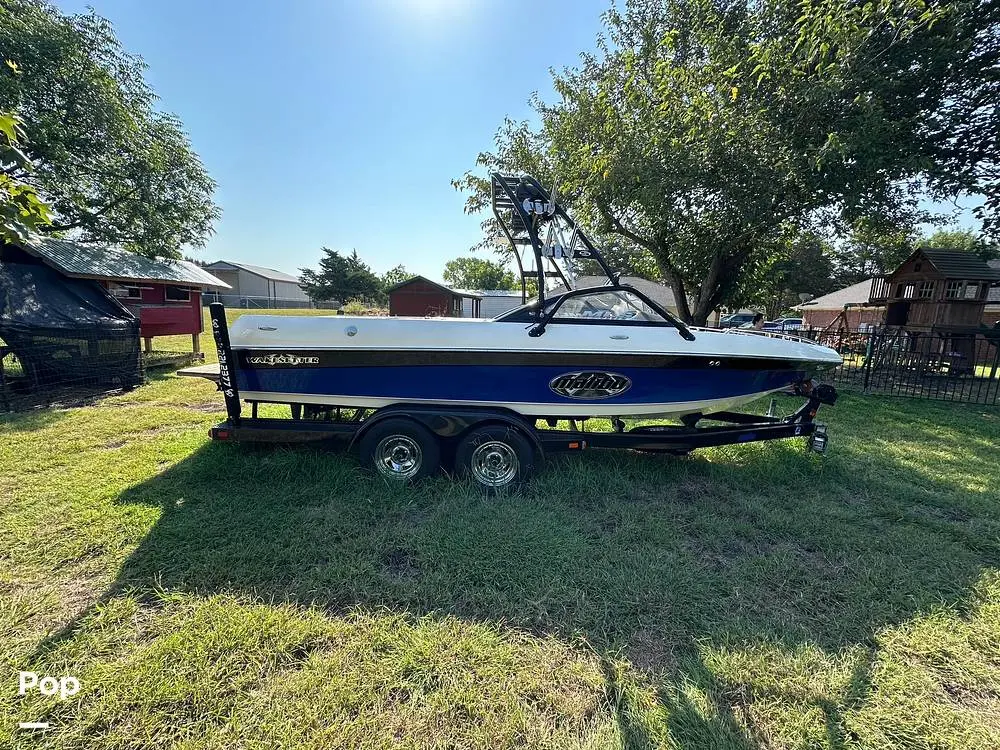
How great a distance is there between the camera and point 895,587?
236 cm

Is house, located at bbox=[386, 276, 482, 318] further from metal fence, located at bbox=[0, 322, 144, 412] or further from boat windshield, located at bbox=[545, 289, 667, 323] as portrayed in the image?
boat windshield, located at bbox=[545, 289, 667, 323]

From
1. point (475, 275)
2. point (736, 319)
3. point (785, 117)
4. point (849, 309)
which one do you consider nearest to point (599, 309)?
point (785, 117)

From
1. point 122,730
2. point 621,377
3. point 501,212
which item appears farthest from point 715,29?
point 122,730

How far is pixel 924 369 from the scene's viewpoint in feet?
31.2

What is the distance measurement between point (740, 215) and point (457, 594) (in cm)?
840

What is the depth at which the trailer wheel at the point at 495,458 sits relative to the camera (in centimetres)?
329

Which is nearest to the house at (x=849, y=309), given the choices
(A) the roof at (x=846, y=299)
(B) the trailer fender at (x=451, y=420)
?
(A) the roof at (x=846, y=299)

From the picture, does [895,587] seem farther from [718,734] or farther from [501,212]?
[501,212]

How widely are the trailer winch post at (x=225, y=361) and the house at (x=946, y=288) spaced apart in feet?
50.0

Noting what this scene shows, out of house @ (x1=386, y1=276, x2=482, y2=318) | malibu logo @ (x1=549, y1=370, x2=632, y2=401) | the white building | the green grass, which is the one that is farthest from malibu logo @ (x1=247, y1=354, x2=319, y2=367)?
the white building

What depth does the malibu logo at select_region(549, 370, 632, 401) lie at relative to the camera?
10.8 feet

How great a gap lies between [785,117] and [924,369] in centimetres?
714

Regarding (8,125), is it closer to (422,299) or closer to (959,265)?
(959,265)

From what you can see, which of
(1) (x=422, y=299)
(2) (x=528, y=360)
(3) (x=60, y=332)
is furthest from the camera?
(1) (x=422, y=299)
